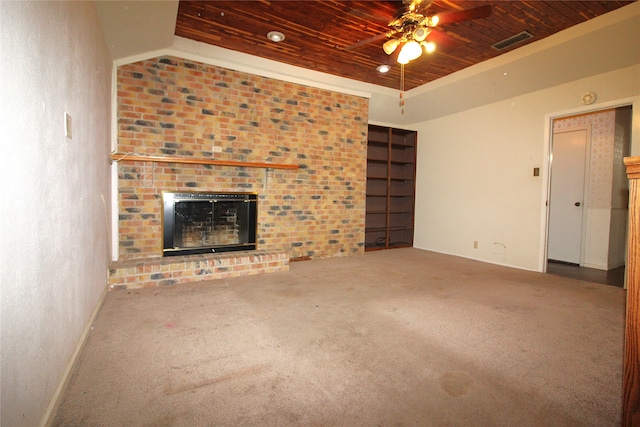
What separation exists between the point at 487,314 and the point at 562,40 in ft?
9.98

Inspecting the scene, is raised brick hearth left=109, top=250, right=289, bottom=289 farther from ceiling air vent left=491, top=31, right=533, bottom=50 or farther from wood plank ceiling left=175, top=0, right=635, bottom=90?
ceiling air vent left=491, top=31, right=533, bottom=50

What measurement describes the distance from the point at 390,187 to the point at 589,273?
3224mm

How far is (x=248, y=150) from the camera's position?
4.02m

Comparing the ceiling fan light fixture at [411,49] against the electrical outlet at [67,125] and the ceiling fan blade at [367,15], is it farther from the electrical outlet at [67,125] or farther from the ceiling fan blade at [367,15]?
the electrical outlet at [67,125]

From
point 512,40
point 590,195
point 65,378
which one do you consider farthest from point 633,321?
point 590,195

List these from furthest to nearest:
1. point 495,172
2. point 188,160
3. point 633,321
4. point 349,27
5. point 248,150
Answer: point 495,172
point 248,150
point 188,160
point 349,27
point 633,321

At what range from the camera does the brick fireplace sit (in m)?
3.41

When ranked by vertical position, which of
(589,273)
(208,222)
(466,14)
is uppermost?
(466,14)

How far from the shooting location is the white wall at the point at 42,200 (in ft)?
3.04

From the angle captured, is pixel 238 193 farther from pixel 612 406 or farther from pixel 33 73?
pixel 612 406

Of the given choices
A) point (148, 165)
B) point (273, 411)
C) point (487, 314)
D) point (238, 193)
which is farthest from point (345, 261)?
point (273, 411)

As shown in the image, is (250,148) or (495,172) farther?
(495,172)

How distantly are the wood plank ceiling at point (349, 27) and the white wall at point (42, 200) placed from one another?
1.34 metres

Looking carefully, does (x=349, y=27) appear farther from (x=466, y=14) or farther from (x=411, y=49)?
(x=466, y=14)
